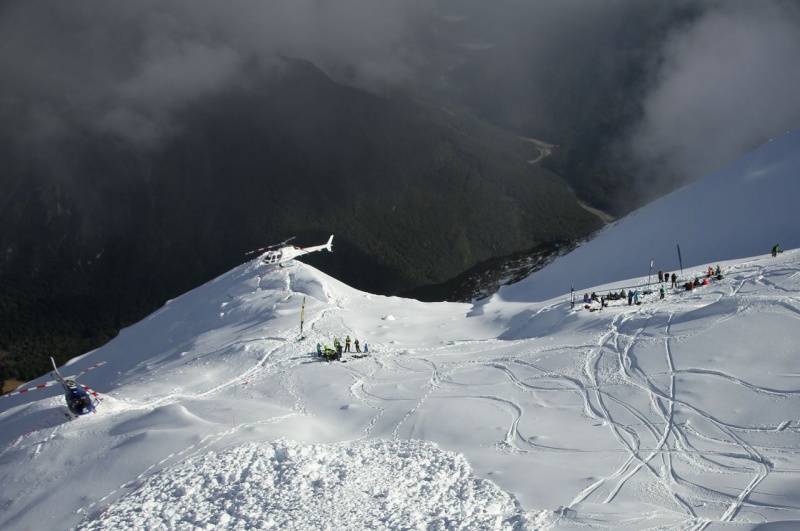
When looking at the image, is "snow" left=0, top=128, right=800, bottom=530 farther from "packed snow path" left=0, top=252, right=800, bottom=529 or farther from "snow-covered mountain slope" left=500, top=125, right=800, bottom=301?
"snow-covered mountain slope" left=500, top=125, right=800, bottom=301

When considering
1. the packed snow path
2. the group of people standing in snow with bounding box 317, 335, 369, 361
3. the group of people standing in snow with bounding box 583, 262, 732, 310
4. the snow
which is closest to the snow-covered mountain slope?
the snow

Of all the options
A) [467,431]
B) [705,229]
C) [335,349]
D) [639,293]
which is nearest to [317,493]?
[467,431]

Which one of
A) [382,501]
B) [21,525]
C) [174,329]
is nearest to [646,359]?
[382,501]

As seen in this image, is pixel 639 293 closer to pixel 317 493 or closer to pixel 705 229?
pixel 705 229

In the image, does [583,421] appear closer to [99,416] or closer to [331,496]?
[331,496]

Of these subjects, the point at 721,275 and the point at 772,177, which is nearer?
the point at 721,275

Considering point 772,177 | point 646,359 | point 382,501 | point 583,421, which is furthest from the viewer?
point 772,177
